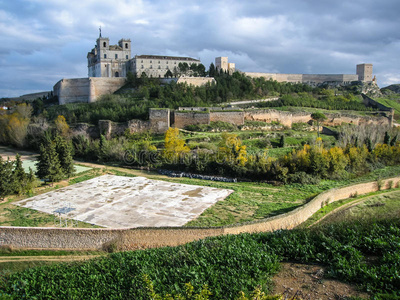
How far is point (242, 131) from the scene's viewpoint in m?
30.2

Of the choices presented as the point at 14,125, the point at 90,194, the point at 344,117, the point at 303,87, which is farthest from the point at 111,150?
the point at 303,87

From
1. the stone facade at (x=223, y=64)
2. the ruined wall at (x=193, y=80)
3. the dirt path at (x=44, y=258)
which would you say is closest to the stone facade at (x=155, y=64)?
the ruined wall at (x=193, y=80)

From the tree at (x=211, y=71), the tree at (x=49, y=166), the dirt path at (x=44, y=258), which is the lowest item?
the dirt path at (x=44, y=258)

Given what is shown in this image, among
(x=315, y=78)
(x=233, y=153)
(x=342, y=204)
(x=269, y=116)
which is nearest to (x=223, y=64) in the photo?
(x=315, y=78)

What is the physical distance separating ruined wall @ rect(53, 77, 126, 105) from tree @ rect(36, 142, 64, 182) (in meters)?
23.3

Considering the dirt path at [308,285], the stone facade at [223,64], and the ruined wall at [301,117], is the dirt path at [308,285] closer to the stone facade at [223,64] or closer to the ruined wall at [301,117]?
the ruined wall at [301,117]

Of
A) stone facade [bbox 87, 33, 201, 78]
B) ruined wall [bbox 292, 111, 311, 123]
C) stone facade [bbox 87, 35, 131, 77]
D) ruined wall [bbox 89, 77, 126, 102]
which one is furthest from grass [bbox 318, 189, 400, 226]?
stone facade [bbox 87, 35, 131, 77]

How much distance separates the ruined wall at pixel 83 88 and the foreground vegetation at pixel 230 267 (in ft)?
118

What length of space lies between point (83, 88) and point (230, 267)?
40.0 metres

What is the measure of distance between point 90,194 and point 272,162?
36.1 feet

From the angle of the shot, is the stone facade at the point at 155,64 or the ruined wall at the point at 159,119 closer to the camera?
the ruined wall at the point at 159,119

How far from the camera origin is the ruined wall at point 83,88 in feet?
136

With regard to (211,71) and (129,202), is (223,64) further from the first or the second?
(129,202)

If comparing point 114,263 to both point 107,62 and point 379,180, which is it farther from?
point 107,62
